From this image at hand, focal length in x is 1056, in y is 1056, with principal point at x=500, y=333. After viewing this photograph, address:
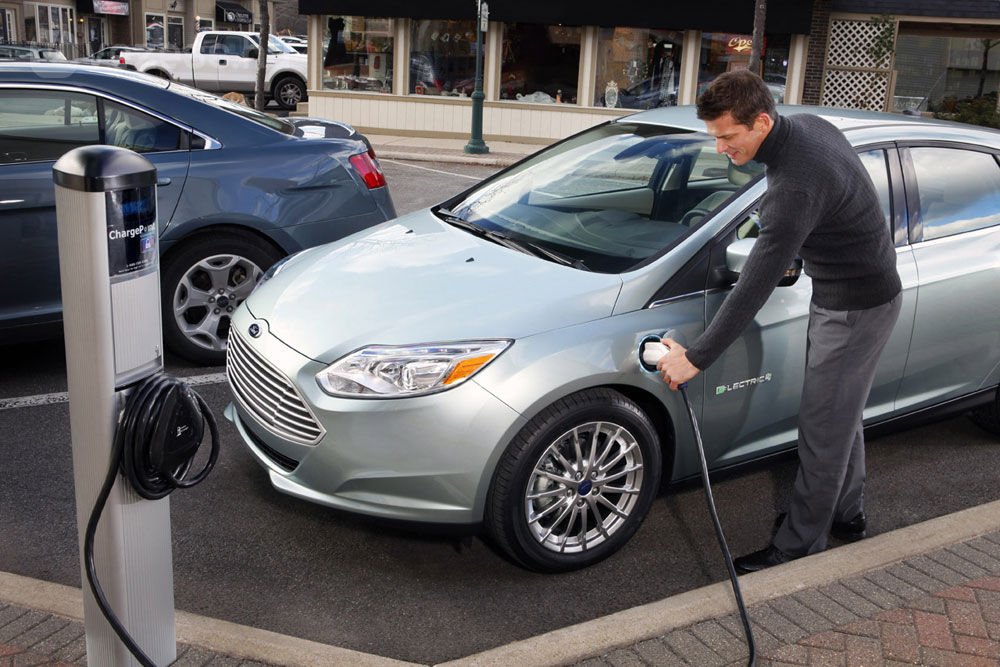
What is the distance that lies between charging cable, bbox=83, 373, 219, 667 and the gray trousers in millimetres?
2132

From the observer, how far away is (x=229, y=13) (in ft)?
171

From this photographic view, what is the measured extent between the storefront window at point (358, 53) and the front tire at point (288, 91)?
6246mm

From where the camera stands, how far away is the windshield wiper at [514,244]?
4.05 metres

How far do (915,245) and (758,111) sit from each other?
4.57 feet

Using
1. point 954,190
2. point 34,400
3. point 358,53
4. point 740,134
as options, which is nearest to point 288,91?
point 358,53

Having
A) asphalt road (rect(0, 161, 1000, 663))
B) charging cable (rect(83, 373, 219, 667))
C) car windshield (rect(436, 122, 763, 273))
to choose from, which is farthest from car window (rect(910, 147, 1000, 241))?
charging cable (rect(83, 373, 219, 667))

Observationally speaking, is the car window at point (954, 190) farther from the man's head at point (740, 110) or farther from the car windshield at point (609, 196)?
the man's head at point (740, 110)

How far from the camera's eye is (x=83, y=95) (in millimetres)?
5395

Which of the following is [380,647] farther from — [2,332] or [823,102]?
[823,102]

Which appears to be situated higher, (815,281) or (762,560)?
(815,281)

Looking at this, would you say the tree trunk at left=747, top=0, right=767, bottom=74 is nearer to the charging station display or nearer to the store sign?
the charging station display

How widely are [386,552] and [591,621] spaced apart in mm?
984

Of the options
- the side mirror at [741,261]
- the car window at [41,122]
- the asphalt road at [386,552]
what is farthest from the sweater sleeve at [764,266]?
the car window at [41,122]

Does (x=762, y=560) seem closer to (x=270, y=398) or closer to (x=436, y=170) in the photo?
(x=270, y=398)
